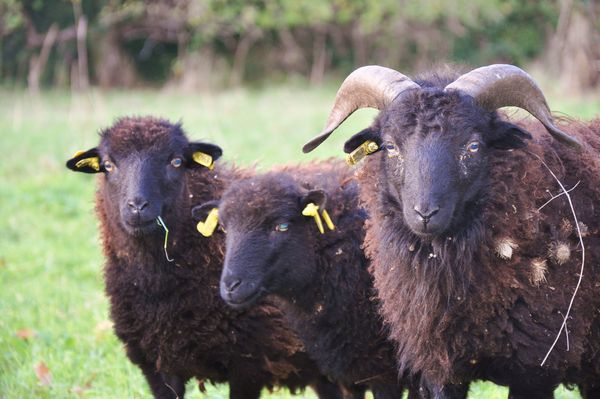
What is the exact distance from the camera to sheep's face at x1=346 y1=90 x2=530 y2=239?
504cm

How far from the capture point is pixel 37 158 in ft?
56.4

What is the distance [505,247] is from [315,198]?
5.40 feet

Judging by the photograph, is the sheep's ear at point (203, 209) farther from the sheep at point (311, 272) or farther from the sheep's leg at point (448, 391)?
the sheep's leg at point (448, 391)

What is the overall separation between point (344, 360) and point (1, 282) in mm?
5643

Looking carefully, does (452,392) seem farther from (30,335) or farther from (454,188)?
(30,335)

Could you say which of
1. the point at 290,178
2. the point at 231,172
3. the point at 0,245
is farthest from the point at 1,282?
the point at 290,178

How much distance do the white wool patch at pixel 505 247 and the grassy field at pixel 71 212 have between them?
7.14ft

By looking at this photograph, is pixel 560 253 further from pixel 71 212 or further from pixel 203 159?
pixel 71 212

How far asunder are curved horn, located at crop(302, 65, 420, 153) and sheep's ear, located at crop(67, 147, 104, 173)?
2167 millimetres

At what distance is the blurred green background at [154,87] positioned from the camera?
831 centimetres

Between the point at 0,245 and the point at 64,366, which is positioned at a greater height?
the point at 64,366

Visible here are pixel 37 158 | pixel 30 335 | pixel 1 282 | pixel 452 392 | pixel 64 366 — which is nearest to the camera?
pixel 452 392

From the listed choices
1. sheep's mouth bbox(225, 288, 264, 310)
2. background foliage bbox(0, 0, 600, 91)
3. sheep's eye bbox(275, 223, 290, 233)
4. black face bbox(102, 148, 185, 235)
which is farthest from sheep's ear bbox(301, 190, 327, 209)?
background foliage bbox(0, 0, 600, 91)

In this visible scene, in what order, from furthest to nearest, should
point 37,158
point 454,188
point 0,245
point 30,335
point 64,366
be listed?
point 37,158 < point 0,245 < point 30,335 < point 64,366 < point 454,188
